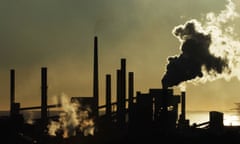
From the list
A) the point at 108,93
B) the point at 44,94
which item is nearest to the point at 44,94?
the point at 44,94

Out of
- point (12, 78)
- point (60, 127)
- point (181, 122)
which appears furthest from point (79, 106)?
point (181, 122)

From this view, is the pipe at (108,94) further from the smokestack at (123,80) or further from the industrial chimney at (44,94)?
the industrial chimney at (44,94)

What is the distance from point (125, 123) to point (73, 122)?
4334 millimetres

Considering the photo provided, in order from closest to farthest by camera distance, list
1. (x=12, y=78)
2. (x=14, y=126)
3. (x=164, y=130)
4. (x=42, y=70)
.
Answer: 1. (x=14, y=126)
2. (x=164, y=130)
3. (x=42, y=70)
4. (x=12, y=78)

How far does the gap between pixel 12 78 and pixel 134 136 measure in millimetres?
14692

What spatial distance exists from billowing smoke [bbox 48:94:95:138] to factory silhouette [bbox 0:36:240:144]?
37 centimetres

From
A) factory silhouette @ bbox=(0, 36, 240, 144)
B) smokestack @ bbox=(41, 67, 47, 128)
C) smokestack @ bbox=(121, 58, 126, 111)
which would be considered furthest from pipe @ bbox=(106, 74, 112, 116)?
smokestack @ bbox=(41, 67, 47, 128)

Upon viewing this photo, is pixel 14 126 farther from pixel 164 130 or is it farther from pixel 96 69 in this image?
pixel 96 69

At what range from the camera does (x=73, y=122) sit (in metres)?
46.7

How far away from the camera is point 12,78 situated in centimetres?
4978

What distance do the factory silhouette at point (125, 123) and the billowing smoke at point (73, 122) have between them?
366mm

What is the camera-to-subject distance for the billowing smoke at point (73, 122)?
45.5 metres

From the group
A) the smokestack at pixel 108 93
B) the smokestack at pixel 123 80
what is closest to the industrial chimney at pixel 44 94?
the smokestack at pixel 123 80

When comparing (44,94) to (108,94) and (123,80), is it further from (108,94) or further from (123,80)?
(108,94)
